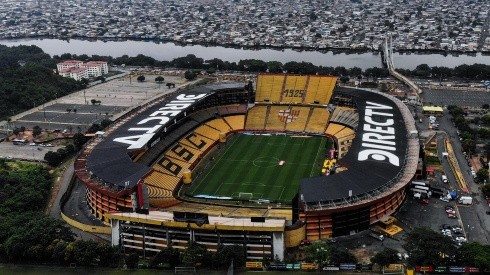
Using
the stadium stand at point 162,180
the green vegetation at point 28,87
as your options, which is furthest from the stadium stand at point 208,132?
the green vegetation at point 28,87

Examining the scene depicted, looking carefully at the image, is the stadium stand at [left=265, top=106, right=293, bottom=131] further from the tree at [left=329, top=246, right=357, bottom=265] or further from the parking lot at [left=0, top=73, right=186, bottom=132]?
the tree at [left=329, top=246, right=357, bottom=265]

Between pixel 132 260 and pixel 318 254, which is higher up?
pixel 318 254

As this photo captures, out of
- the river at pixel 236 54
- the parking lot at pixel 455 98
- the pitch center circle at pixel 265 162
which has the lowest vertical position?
the pitch center circle at pixel 265 162

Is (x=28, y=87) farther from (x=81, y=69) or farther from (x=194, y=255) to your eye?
(x=194, y=255)

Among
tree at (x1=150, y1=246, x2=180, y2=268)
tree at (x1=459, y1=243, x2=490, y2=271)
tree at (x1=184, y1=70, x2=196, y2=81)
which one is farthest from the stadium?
tree at (x1=184, y1=70, x2=196, y2=81)

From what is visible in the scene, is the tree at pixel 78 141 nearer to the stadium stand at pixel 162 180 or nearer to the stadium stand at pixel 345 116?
the stadium stand at pixel 162 180

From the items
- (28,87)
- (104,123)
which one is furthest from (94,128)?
(28,87)

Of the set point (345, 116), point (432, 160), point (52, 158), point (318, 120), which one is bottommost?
point (52, 158)
